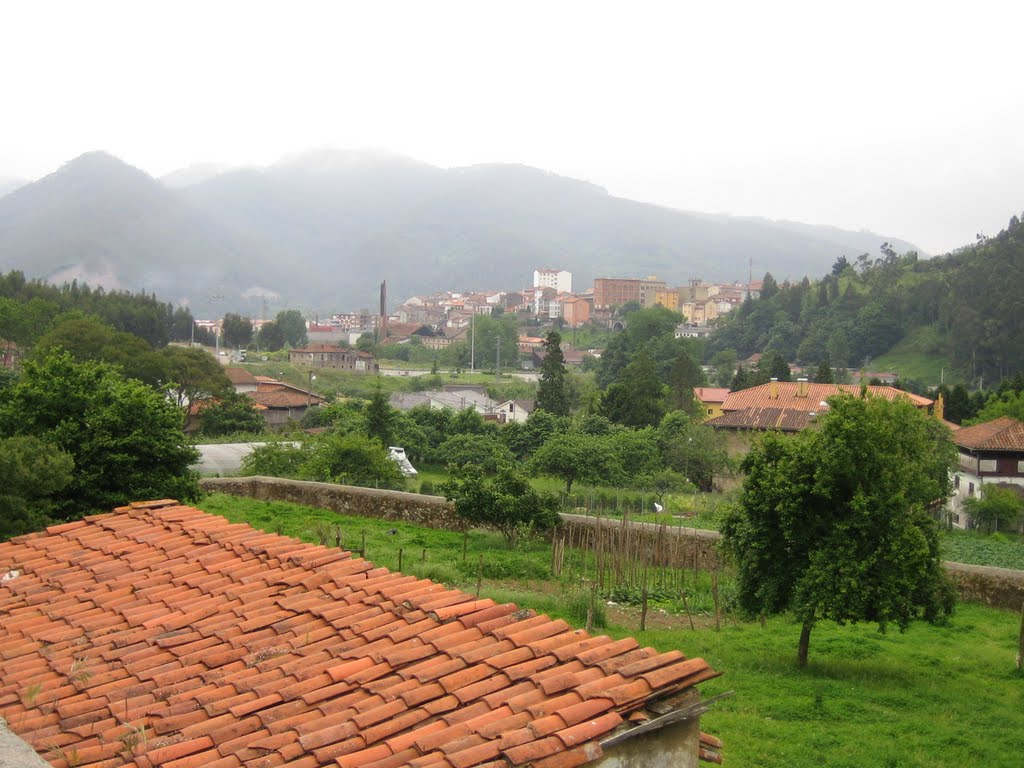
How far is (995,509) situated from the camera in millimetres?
31219

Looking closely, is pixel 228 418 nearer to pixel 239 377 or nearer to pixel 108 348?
pixel 108 348

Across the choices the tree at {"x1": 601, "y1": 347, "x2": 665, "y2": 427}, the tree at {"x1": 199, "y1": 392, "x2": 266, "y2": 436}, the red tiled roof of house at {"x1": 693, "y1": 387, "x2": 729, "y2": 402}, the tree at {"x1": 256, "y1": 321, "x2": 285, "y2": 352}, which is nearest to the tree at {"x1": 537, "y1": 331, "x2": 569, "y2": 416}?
the tree at {"x1": 601, "y1": 347, "x2": 665, "y2": 427}

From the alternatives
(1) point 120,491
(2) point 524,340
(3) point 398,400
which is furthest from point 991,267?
(1) point 120,491

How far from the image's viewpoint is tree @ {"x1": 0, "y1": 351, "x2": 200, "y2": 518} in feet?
47.5

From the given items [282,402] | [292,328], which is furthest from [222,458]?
[292,328]

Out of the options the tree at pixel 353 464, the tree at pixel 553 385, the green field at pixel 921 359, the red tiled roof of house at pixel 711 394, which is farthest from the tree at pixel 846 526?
the green field at pixel 921 359

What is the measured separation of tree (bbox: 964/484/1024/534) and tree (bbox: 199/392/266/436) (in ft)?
95.8

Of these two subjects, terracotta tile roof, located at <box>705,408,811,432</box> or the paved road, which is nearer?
the paved road

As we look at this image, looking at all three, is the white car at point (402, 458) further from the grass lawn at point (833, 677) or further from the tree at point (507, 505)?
the grass lawn at point (833, 677)

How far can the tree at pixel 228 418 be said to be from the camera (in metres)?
44.2

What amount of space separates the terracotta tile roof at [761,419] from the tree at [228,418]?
20.6 m

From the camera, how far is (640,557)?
1778 cm

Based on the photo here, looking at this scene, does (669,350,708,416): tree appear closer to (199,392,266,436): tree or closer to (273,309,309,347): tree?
(199,392,266,436): tree

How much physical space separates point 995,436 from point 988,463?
1.06 m
